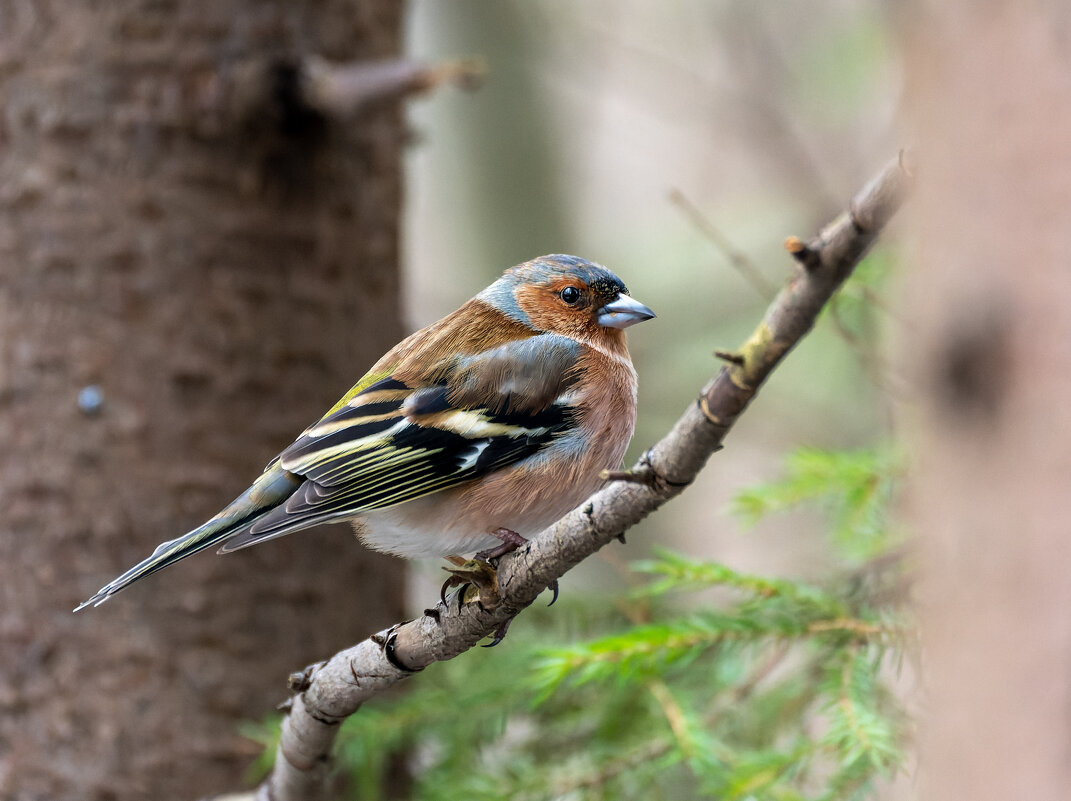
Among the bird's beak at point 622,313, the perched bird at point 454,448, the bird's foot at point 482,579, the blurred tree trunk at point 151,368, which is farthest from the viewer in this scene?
the blurred tree trunk at point 151,368

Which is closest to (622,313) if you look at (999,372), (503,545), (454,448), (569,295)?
(569,295)

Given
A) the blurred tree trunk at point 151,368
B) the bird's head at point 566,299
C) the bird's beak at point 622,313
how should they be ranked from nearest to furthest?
the bird's beak at point 622,313, the bird's head at point 566,299, the blurred tree trunk at point 151,368

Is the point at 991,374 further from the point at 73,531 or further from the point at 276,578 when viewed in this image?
the point at 73,531

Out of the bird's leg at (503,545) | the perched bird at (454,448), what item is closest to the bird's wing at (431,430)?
the perched bird at (454,448)

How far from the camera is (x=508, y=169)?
7.85 meters

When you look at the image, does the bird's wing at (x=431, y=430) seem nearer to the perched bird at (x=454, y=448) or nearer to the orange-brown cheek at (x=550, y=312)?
the perched bird at (x=454, y=448)

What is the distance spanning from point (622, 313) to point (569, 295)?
0.19 m

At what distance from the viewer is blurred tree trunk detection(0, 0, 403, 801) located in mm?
3316

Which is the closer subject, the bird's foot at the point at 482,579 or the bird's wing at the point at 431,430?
the bird's foot at the point at 482,579

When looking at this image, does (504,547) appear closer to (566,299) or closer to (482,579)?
(482,579)

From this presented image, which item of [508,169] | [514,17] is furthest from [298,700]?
[514,17]

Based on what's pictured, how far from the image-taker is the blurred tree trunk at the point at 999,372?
967mm

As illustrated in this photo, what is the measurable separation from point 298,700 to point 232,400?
161 cm

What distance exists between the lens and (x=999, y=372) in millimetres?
992
